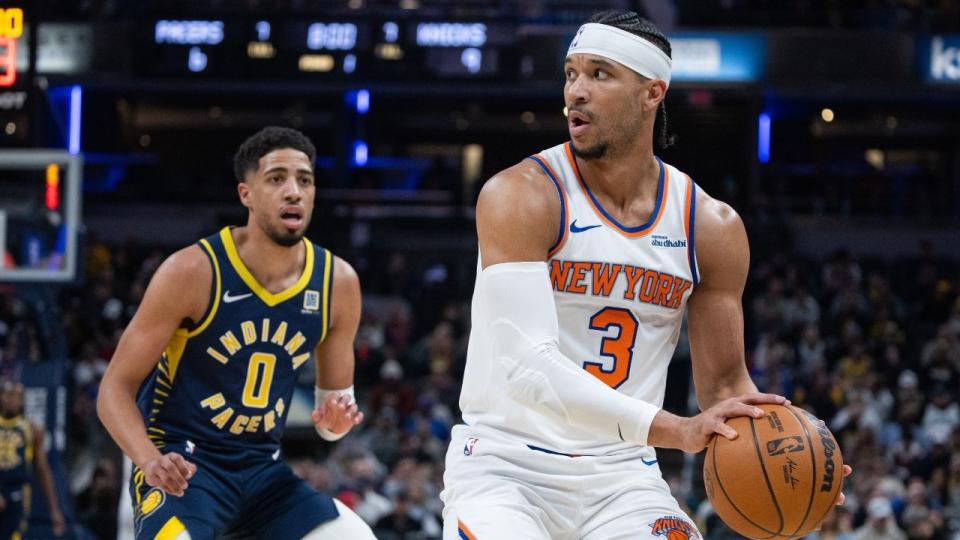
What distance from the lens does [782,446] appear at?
12.0 feet

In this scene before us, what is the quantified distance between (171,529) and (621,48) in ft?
7.66

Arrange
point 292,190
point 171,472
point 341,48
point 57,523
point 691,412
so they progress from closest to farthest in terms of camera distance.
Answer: point 171,472 → point 292,190 → point 57,523 → point 691,412 → point 341,48

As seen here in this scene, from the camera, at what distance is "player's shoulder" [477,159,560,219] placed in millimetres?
4055

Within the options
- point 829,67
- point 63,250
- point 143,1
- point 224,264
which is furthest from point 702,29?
point 224,264

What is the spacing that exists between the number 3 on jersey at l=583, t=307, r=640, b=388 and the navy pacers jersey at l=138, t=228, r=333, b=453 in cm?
161

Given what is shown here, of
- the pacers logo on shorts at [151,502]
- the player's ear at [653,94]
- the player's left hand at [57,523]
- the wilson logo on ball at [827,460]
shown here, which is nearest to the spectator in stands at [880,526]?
the player's left hand at [57,523]

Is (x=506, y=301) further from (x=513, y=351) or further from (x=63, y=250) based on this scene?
(x=63, y=250)

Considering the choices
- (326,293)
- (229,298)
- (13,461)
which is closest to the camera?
(229,298)

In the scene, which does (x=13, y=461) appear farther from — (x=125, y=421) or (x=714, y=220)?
(x=714, y=220)

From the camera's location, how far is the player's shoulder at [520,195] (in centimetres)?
405

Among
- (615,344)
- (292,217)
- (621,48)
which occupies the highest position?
(621,48)

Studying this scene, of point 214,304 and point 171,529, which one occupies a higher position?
point 214,304

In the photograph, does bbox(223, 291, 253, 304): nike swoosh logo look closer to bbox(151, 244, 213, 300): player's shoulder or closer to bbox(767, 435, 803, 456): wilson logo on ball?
bbox(151, 244, 213, 300): player's shoulder

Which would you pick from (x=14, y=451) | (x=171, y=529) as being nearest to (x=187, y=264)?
(x=171, y=529)
